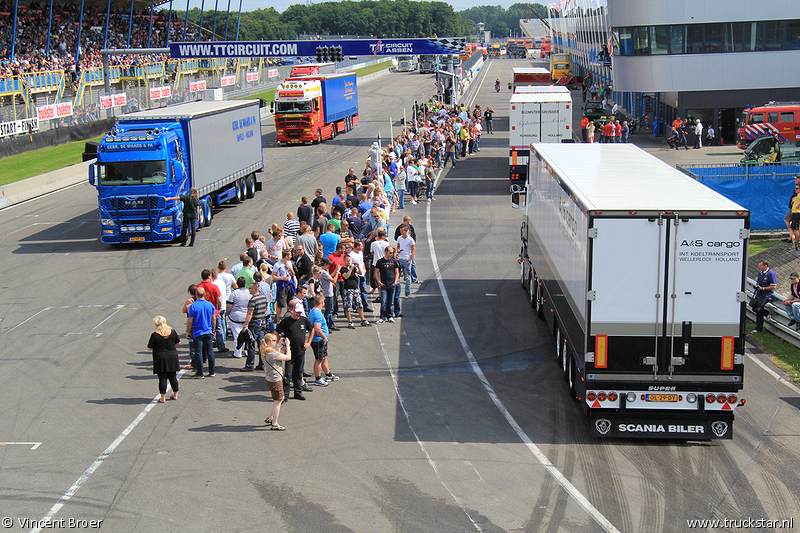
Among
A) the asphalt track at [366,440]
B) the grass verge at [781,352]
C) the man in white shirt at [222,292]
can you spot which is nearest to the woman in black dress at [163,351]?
the asphalt track at [366,440]

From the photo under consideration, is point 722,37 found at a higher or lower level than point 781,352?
higher

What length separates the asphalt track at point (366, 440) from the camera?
9.10 m

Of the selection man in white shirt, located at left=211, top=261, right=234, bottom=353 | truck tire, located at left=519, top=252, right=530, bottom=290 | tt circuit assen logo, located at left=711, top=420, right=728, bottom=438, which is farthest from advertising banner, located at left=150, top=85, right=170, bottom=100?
tt circuit assen logo, located at left=711, top=420, right=728, bottom=438

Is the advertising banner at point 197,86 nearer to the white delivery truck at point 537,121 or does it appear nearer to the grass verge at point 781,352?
the white delivery truck at point 537,121

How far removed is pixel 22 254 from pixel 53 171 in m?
12.9

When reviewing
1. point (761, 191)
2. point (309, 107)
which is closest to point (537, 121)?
point (761, 191)

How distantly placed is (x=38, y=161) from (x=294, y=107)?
13.7m

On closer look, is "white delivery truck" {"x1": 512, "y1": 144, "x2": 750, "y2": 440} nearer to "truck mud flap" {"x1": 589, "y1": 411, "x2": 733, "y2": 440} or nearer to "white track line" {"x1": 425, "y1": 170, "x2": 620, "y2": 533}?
"truck mud flap" {"x1": 589, "y1": 411, "x2": 733, "y2": 440}

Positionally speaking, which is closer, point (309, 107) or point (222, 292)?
point (222, 292)

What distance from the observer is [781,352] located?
14.7 meters

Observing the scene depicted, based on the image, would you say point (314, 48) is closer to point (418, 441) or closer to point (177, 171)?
point (177, 171)

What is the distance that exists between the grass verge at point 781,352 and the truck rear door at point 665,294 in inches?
155

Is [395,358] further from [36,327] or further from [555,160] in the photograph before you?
[36,327]

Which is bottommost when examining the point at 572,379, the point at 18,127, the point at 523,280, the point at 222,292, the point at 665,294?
the point at 572,379
